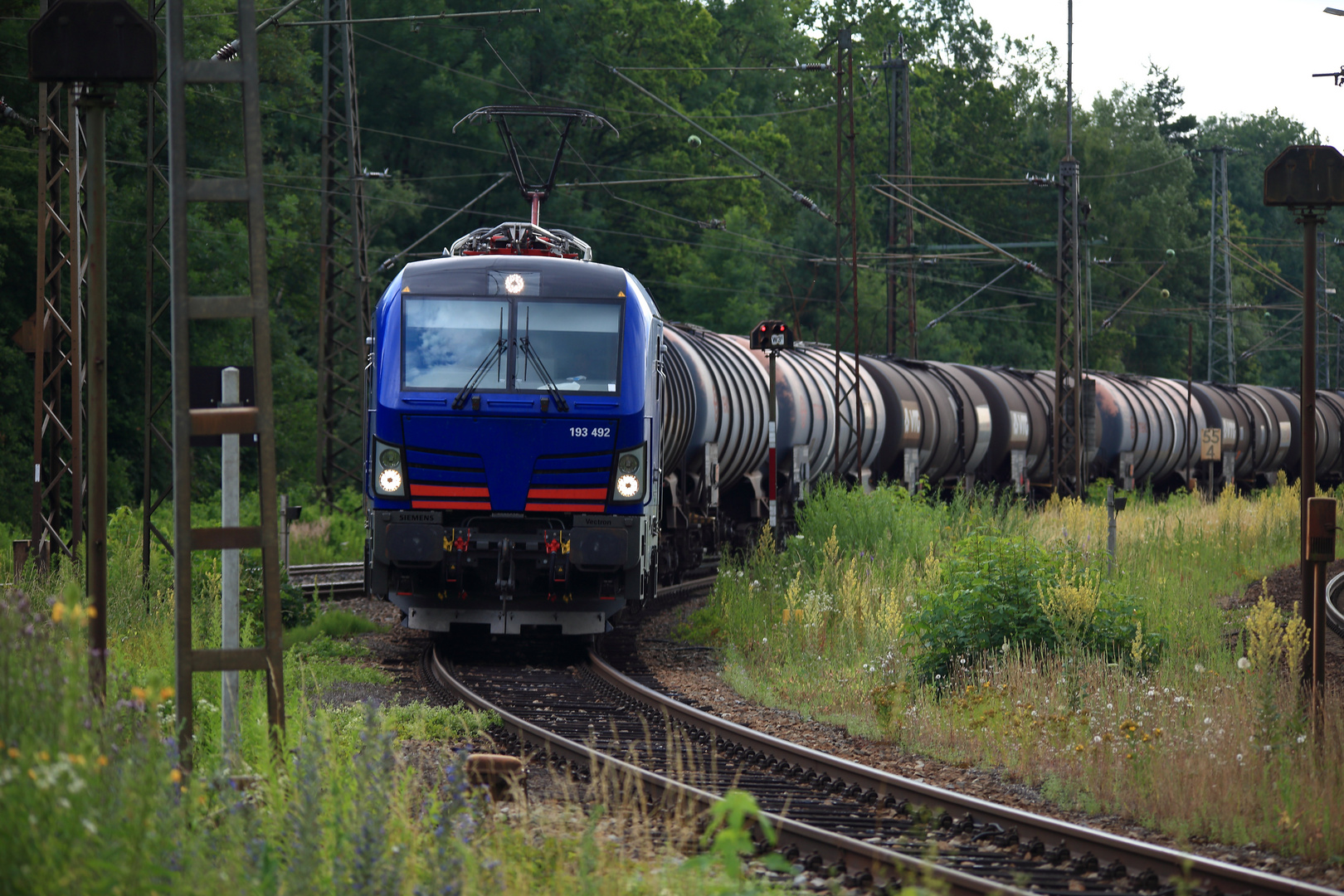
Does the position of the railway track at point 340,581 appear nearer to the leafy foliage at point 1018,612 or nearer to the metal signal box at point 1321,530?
the leafy foliage at point 1018,612

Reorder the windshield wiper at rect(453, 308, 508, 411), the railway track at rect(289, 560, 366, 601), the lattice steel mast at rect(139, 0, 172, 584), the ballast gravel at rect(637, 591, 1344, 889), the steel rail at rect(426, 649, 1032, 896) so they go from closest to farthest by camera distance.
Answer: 1. the steel rail at rect(426, 649, 1032, 896)
2. the ballast gravel at rect(637, 591, 1344, 889)
3. the windshield wiper at rect(453, 308, 508, 411)
4. the lattice steel mast at rect(139, 0, 172, 584)
5. the railway track at rect(289, 560, 366, 601)

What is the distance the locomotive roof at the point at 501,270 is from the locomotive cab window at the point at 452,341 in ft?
0.37

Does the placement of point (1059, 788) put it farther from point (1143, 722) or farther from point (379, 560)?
point (379, 560)

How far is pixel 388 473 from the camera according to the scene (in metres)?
12.5

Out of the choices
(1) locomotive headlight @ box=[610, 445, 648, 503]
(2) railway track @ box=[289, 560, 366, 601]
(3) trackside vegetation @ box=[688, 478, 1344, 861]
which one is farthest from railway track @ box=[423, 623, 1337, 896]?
(2) railway track @ box=[289, 560, 366, 601]

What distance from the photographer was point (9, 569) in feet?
48.0

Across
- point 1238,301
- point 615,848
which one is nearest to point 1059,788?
point 615,848

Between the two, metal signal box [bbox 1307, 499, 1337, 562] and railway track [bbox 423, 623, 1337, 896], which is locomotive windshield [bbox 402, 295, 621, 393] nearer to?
railway track [bbox 423, 623, 1337, 896]

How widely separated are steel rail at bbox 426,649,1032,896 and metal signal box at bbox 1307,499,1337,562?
367 centimetres

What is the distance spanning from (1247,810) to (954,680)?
147 inches

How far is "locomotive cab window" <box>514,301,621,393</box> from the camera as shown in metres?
12.7

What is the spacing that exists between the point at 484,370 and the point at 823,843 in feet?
22.8

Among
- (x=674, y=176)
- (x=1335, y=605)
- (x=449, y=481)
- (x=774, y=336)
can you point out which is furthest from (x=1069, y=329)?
(x=674, y=176)

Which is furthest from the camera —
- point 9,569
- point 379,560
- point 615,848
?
point 9,569
